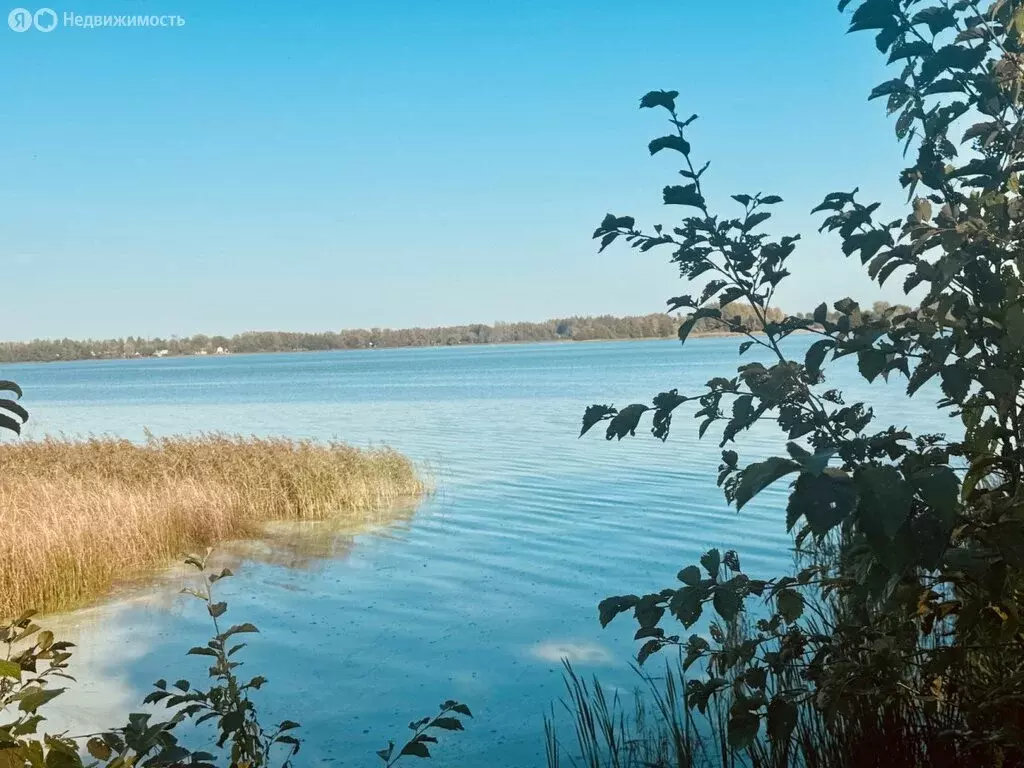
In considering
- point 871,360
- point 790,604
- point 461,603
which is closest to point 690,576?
point 790,604

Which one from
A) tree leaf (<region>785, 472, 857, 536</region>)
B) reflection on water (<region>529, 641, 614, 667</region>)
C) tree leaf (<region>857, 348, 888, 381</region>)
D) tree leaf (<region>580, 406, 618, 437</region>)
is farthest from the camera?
reflection on water (<region>529, 641, 614, 667</region>)

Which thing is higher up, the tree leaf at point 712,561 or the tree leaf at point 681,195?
the tree leaf at point 681,195

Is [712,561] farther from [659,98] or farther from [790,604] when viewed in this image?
[659,98]

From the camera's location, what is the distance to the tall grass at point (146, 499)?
10297mm

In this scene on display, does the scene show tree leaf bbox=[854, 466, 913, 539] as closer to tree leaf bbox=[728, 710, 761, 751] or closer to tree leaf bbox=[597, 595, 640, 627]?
tree leaf bbox=[597, 595, 640, 627]

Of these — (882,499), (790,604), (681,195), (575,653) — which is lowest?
(575,653)

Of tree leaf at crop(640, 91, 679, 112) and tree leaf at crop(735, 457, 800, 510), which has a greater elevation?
tree leaf at crop(640, 91, 679, 112)

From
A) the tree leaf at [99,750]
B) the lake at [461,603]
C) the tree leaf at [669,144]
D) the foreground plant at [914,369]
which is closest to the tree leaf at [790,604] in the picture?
the foreground plant at [914,369]

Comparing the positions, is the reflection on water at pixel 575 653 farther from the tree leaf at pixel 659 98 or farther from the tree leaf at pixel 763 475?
the tree leaf at pixel 763 475

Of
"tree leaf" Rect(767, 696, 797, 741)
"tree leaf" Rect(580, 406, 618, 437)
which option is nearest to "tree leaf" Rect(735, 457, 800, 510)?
"tree leaf" Rect(580, 406, 618, 437)

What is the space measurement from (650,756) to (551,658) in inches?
106

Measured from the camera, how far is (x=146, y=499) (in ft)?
43.4

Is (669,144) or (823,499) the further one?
(669,144)

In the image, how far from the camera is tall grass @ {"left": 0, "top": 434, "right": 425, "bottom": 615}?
1030 centimetres
